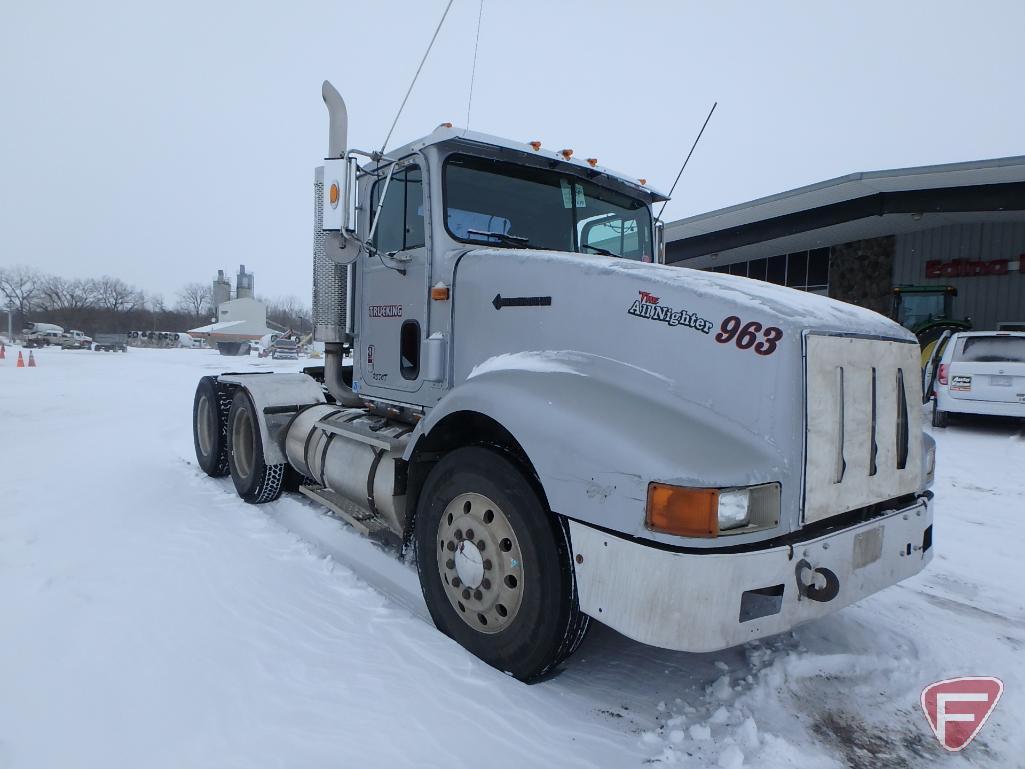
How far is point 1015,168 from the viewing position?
41.0 ft

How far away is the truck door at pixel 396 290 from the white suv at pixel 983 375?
968 cm

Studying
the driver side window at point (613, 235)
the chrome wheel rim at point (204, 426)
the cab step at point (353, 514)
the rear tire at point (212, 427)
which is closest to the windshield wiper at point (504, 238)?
the driver side window at point (613, 235)

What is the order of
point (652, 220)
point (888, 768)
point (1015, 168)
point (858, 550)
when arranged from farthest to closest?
point (1015, 168), point (652, 220), point (858, 550), point (888, 768)

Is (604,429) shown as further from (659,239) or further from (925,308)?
(925,308)

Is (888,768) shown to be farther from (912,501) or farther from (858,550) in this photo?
(912,501)

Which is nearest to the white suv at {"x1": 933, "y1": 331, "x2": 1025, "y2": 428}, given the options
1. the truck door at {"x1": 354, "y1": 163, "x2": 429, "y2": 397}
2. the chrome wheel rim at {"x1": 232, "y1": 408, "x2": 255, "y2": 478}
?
the truck door at {"x1": 354, "y1": 163, "x2": 429, "y2": 397}

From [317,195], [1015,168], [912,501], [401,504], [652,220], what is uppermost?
[1015,168]

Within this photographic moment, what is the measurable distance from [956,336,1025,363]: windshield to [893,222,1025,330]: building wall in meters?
9.46

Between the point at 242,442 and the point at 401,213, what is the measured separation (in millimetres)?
3169

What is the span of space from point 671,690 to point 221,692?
6.51 feet

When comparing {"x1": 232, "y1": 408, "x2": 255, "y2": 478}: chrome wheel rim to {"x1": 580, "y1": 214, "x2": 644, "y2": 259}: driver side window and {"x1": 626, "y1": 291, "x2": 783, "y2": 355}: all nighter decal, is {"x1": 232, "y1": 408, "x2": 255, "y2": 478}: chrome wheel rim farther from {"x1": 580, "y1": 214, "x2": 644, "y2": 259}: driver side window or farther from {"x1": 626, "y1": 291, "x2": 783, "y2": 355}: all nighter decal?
{"x1": 626, "y1": 291, "x2": 783, "y2": 355}: all nighter decal

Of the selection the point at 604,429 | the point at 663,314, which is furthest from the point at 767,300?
the point at 604,429

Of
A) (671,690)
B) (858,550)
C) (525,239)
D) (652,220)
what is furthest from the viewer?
(652,220)

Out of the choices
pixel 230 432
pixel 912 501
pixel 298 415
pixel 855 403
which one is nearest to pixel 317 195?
pixel 298 415
